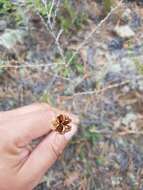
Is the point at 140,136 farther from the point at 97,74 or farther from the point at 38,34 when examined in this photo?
the point at 38,34

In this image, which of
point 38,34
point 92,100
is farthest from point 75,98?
point 38,34

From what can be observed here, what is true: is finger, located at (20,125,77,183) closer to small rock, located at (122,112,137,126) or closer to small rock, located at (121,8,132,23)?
small rock, located at (122,112,137,126)

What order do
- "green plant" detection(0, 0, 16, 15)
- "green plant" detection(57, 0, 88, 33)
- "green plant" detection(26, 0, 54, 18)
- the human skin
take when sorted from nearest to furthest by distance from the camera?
the human skin → "green plant" detection(26, 0, 54, 18) → "green plant" detection(0, 0, 16, 15) → "green plant" detection(57, 0, 88, 33)

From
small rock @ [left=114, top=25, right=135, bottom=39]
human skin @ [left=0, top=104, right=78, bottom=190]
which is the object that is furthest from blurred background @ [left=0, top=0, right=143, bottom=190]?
human skin @ [left=0, top=104, right=78, bottom=190]

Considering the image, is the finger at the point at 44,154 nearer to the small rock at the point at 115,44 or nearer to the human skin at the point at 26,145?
the human skin at the point at 26,145

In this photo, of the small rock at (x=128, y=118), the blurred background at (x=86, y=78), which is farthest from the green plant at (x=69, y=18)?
the small rock at (x=128, y=118)

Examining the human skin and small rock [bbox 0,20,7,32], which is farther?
small rock [bbox 0,20,7,32]
